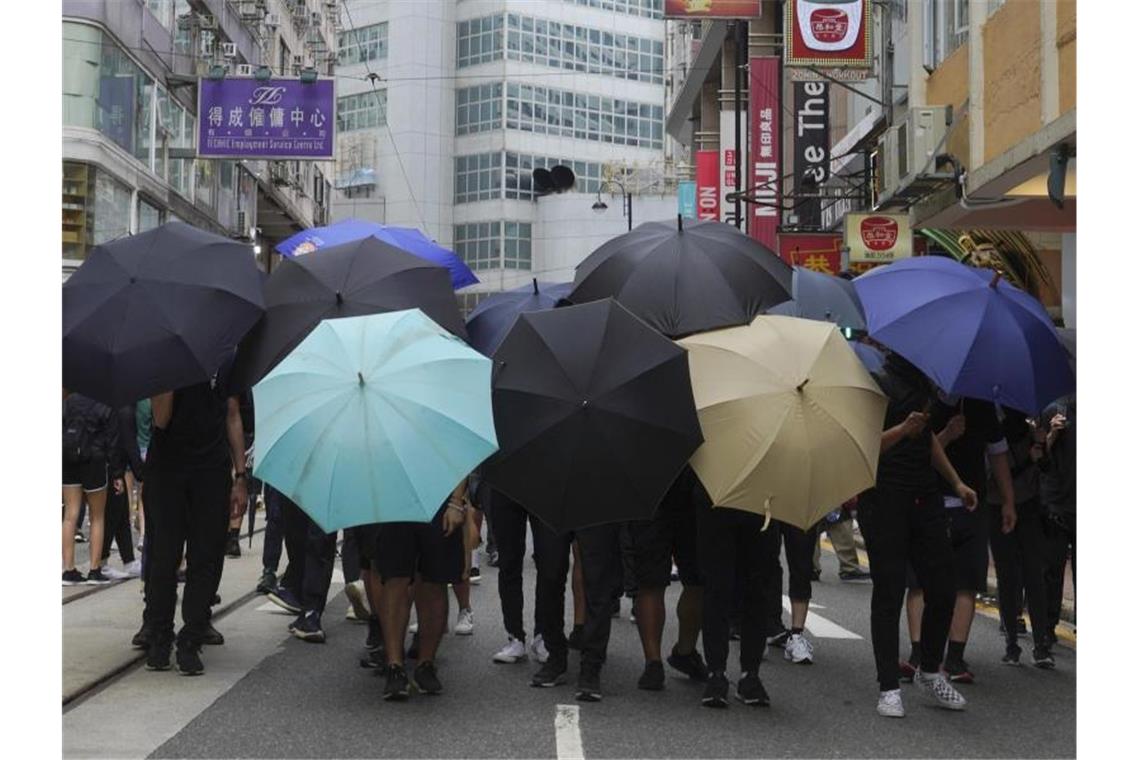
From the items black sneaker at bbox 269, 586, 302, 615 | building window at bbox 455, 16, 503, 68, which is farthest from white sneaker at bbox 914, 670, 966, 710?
building window at bbox 455, 16, 503, 68

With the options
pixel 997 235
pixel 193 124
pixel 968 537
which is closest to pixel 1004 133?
pixel 997 235

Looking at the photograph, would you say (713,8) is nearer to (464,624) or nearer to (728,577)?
(464,624)

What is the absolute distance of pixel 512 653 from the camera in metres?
8.41

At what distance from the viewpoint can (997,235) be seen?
63.8 feet

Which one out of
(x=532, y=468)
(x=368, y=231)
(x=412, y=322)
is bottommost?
(x=532, y=468)

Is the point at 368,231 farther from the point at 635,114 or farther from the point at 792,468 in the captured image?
the point at 635,114

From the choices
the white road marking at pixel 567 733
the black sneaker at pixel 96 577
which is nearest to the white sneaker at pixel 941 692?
the white road marking at pixel 567 733

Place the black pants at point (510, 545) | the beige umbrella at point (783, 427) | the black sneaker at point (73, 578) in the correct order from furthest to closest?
the black sneaker at point (73, 578) → the black pants at point (510, 545) → the beige umbrella at point (783, 427)

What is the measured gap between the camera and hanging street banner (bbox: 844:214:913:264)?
808 inches

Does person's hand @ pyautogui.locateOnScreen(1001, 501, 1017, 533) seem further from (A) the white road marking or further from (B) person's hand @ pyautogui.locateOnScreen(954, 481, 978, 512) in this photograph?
(A) the white road marking

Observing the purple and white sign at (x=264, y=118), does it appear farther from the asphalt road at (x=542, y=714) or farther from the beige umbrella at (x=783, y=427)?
the beige umbrella at (x=783, y=427)

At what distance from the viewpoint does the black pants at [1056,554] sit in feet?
28.7

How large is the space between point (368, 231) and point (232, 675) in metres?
2.60

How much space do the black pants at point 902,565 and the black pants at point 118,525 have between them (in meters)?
7.07
